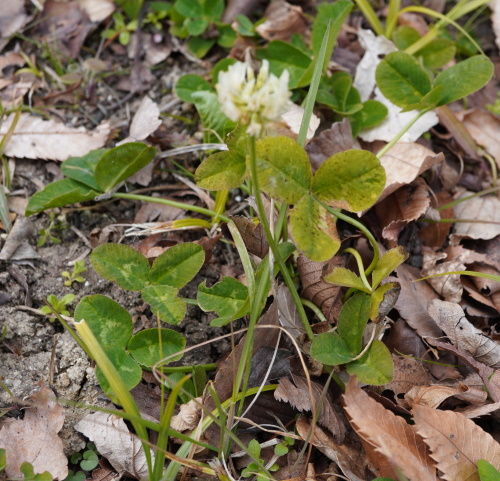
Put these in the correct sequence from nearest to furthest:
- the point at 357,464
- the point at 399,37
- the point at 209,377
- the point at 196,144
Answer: the point at 357,464 < the point at 209,377 < the point at 196,144 < the point at 399,37

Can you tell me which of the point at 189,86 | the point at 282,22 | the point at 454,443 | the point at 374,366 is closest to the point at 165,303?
the point at 374,366

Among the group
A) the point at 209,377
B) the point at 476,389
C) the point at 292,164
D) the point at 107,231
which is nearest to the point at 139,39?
the point at 107,231

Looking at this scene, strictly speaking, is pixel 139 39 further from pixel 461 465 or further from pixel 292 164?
pixel 461 465

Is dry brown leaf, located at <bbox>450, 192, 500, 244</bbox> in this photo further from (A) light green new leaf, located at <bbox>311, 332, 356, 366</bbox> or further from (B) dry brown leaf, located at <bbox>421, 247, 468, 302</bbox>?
(A) light green new leaf, located at <bbox>311, 332, 356, 366</bbox>

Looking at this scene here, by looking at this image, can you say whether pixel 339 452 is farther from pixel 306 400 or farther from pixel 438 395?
pixel 438 395

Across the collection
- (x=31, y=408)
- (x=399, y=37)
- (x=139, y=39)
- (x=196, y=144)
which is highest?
(x=399, y=37)

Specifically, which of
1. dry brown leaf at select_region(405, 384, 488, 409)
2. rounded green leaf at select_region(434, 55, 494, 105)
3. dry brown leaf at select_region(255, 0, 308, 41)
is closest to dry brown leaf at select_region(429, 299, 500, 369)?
dry brown leaf at select_region(405, 384, 488, 409)
